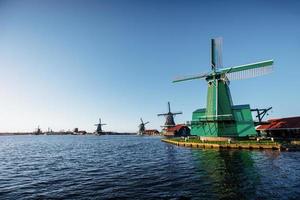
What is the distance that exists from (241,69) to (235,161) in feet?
97.3

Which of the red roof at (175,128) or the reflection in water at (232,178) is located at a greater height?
the red roof at (175,128)

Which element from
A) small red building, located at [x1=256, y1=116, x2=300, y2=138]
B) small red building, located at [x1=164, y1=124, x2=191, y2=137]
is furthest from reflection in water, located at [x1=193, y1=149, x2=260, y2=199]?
small red building, located at [x1=164, y1=124, x2=191, y2=137]

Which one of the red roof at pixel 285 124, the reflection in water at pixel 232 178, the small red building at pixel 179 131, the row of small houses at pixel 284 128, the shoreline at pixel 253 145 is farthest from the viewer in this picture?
the small red building at pixel 179 131

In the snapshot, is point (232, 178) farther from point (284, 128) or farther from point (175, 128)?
point (175, 128)

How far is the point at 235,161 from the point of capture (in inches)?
1257

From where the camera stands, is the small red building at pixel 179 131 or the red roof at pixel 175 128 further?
the red roof at pixel 175 128

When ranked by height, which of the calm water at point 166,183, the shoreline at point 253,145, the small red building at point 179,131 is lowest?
the calm water at point 166,183

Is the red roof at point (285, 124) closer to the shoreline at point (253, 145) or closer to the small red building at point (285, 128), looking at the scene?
the small red building at point (285, 128)

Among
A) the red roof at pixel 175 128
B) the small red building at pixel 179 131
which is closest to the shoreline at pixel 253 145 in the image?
the small red building at pixel 179 131

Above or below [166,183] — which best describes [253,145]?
above

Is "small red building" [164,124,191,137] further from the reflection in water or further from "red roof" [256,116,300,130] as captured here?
the reflection in water

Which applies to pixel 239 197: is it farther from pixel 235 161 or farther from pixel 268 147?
pixel 268 147

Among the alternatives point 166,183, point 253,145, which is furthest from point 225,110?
point 166,183

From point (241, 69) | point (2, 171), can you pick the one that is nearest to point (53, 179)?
point (2, 171)
